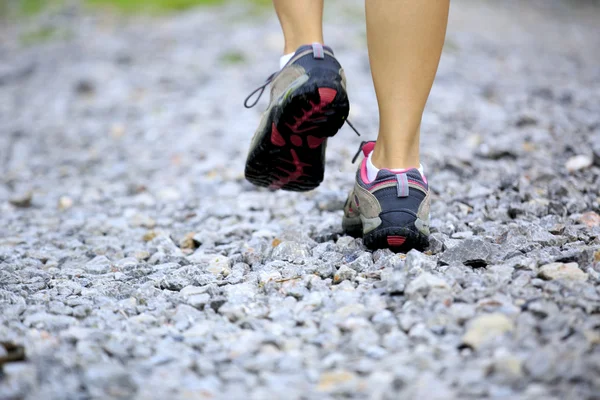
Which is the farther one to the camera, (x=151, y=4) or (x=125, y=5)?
(x=125, y=5)

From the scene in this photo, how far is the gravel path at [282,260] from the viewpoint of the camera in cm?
131

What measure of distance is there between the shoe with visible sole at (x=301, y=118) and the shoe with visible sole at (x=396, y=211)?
9.3 inches

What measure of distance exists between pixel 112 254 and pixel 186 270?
1.60 ft

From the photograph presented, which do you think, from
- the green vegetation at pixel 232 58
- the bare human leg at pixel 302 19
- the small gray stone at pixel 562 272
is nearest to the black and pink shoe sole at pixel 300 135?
the bare human leg at pixel 302 19

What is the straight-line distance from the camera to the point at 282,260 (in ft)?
6.81

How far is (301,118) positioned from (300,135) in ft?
0.31

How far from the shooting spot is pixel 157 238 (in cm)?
253

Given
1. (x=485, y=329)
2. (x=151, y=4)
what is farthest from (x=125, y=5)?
(x=485, y=329)

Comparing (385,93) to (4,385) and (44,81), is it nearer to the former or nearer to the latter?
(4,385)

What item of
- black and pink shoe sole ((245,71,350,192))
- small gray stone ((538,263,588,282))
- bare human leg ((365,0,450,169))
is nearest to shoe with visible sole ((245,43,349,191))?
black and pink shoe sole ((245,71,350,192))

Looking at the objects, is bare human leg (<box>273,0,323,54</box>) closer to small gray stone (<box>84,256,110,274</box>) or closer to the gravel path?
the gravel path

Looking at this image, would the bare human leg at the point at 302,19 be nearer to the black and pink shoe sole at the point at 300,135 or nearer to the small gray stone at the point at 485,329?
the black and pink shoe sole at the point at 300,135

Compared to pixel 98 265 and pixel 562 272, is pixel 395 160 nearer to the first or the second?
pixel 562 272

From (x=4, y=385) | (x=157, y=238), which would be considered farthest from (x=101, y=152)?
(x=4, y=385)
